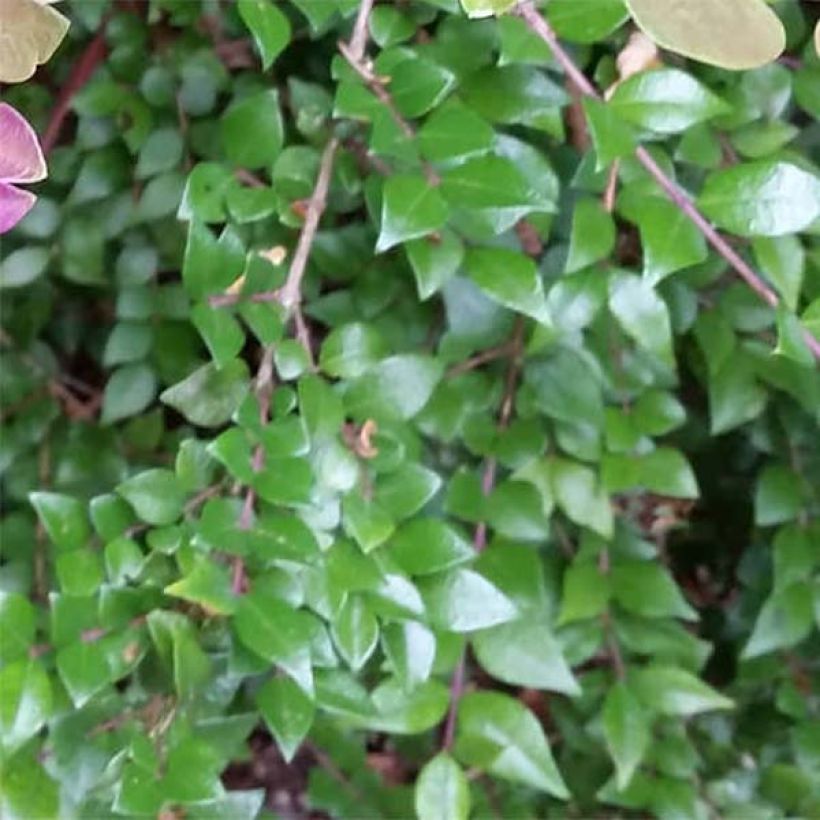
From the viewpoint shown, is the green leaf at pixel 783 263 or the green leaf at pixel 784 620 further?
the green leaf at pixel 784 620

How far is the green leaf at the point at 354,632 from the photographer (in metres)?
0.70

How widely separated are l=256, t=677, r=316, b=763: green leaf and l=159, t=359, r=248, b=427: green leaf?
14 cm

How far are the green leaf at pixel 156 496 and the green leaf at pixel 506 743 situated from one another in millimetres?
252

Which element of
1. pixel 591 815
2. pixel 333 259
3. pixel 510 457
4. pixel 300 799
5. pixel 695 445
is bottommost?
pixel 300 799

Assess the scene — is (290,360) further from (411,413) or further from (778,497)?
(778,497)

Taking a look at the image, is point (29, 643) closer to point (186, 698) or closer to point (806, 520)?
point (186, 698)

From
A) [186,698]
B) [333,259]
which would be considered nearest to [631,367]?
[333,259]

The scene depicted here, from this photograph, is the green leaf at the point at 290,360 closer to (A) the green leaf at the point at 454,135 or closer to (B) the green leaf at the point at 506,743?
(A) the green leaf at the point at 454,135

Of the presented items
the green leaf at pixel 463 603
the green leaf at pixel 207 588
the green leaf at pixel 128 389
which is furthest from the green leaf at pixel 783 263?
the green leaf at pixel 128 389

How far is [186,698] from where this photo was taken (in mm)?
716

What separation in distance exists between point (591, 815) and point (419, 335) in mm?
412

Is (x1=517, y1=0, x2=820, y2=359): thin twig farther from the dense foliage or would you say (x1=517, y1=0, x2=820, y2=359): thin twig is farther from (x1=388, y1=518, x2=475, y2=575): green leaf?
(x1=388, y1=518, x2=475, y2=575): green leaf

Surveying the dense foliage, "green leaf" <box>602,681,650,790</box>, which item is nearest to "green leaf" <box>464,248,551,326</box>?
the dense foliage

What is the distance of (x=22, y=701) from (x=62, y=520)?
106 mm
